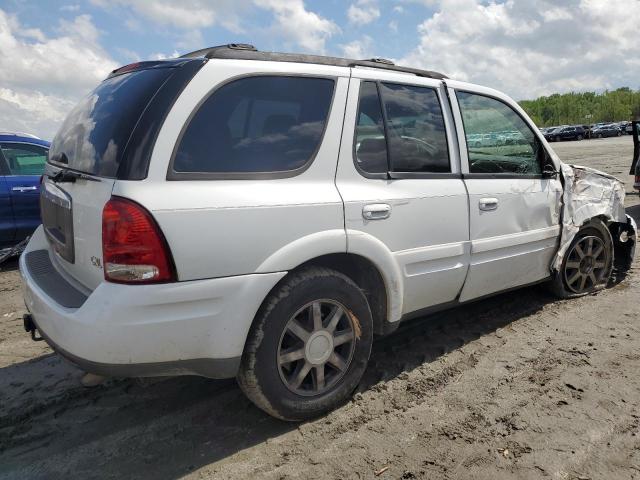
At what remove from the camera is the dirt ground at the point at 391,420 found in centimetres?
247

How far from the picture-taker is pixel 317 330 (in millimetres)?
2752

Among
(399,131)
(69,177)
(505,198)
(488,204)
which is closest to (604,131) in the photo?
(505,198)

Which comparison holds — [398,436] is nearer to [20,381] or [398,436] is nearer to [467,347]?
[467,347]

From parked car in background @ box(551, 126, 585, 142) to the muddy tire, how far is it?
53.9 meters

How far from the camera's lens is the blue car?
6453 millimetres

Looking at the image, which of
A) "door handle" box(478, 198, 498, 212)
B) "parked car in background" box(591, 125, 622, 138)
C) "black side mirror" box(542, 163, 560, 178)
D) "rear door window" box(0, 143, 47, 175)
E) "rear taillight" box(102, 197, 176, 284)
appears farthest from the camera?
"parked car in background" box(591, 125, 622, 138)

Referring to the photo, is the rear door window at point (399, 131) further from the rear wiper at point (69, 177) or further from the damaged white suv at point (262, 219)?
the rear wiper at point (69, 177)

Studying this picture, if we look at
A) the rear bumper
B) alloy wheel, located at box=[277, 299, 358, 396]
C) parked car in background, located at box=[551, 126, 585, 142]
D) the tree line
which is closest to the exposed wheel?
alloy wheel, located at box=[277, 299, 358, 396]

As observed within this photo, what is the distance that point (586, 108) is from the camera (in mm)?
111812

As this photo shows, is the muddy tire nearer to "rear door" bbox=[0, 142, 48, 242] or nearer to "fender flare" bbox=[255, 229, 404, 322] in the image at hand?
"fender flare" bbox=[255, 229, 404, 322]

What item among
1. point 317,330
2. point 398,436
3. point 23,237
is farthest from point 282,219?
point 23,237

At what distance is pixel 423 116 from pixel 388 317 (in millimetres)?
1305

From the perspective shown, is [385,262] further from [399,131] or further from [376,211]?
[399,131]

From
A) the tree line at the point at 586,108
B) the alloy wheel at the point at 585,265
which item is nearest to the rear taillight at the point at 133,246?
the alloy wheel at the point at 585,265
